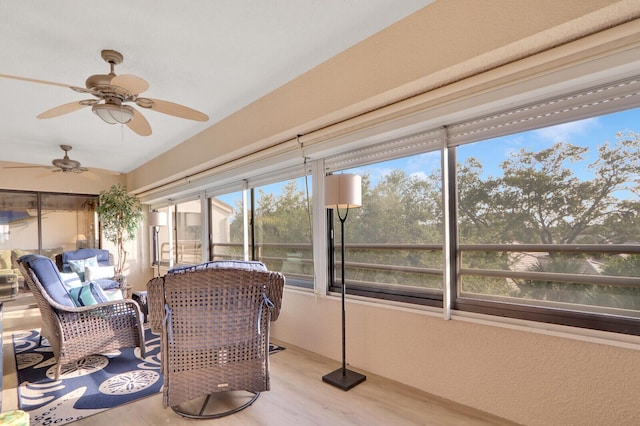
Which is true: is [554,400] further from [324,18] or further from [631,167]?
[324,18]

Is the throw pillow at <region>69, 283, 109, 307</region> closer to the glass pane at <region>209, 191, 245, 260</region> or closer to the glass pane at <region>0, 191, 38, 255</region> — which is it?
the glass pane at <region>209, 191, 245, 260</region>

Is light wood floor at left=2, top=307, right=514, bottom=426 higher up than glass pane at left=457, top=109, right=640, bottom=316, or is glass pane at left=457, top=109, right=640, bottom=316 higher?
glass pane at left=457, top=109, right=640, bottom=316

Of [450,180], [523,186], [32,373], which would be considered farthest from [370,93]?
[32,373]

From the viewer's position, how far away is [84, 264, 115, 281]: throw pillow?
5.00 m

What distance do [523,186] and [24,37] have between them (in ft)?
11.4

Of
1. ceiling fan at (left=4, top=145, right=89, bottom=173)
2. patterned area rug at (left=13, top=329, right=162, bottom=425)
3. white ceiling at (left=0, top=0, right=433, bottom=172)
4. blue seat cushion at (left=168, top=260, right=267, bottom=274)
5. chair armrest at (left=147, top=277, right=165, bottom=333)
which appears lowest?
patterned area rug at (left=13, top=329, right=162, bottom=425)

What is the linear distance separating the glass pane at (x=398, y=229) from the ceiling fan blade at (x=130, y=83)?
184 cm

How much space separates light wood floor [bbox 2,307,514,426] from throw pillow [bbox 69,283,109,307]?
739 millimetres

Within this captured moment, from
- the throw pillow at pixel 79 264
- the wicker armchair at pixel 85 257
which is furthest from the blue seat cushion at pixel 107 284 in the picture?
the throw pillow at pixel 79 264

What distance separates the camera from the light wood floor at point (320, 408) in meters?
2.03

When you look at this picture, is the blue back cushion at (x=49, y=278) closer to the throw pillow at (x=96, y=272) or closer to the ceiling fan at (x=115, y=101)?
the ceiling fan at (x=115, y=101)

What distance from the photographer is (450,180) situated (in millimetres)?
2375

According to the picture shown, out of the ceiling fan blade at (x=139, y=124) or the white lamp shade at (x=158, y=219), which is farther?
the white lamp shade at (x=158, y=219)

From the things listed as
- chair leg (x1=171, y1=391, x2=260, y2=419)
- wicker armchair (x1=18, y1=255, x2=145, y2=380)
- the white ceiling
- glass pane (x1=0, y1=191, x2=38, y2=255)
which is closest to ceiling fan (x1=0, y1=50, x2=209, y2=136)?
the white ceiling
